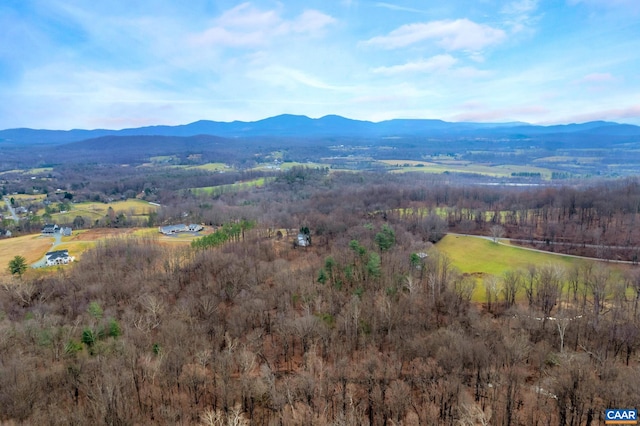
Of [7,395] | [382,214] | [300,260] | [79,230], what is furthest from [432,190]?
[7,395]

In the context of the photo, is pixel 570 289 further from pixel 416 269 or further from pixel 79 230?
pixel 79 230

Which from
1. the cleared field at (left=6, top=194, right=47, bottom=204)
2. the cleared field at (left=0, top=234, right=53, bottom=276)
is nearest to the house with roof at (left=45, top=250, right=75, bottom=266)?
the cleared field at (left=0, top=234, right=53, bottom=276)

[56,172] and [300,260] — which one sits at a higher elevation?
[56,172]

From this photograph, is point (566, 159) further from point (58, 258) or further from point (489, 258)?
point (58, 258)

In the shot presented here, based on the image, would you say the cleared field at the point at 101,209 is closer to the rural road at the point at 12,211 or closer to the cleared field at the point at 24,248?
the rural road at the point at 12,211

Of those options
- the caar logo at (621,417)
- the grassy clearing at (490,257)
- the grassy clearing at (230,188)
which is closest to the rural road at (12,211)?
the grassy clearing at (230,188)

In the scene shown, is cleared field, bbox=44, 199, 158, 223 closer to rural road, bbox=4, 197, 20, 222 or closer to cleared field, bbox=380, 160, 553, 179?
rural road, bbox=4, 197, 20, 222
